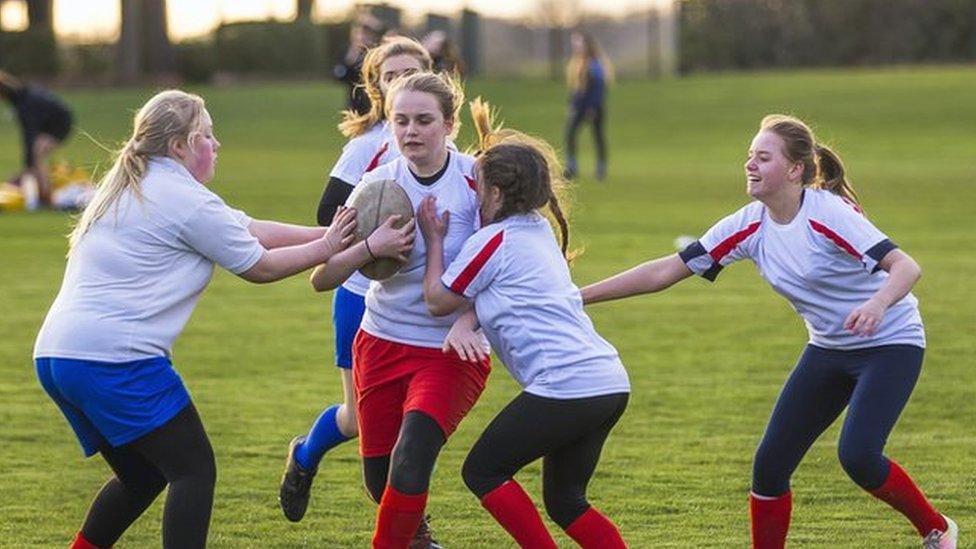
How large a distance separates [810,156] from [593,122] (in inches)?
840

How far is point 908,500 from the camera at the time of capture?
6.16 meters

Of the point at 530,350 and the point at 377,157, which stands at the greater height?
the point at 377,157

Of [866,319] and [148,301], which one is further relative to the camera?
[866,319]

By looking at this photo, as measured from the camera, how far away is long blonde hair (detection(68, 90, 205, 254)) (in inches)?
216

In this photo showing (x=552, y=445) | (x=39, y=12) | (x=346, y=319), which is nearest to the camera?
(x=552, y=445)

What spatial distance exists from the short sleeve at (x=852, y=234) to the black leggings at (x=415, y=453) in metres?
1.48

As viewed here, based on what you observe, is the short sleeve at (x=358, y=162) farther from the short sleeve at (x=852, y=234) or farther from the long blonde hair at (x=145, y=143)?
the short sleeve at (x=852, y=234)

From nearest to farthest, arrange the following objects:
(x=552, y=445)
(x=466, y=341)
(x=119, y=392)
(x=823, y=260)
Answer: (x=119, y=392) → (x=552, y=445) → (x=466, y=341) → (x=823, y=260)

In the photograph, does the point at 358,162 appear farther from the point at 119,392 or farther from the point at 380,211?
the point at 119,392

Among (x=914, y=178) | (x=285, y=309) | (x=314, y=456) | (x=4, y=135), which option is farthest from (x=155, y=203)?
(x=4, y=135)

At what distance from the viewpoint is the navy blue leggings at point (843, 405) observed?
6.00m

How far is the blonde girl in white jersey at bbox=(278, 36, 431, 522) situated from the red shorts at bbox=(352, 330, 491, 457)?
75cm

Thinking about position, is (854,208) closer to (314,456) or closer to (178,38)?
(314,456)

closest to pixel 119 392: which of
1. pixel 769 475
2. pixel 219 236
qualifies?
pixel 219 236
